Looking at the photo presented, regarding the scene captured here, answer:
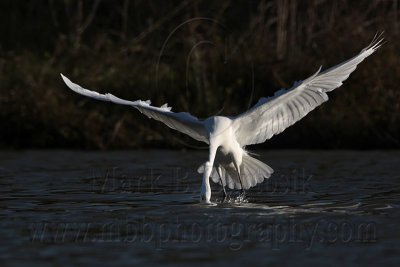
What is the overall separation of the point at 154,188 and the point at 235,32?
25.9 feet

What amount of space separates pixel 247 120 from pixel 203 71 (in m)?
6.79

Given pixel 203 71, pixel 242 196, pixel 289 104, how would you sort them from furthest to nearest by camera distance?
pixel 203 71, pixel 242 196, pixel 289 104

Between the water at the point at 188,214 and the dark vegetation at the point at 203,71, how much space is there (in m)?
1.48

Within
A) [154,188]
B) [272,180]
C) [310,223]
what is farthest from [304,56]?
[310,223]

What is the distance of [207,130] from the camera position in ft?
36.2

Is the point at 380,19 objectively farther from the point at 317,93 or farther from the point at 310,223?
the point at 310,223

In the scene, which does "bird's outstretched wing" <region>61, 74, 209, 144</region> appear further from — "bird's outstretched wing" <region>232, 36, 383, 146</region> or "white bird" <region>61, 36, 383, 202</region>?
"bird's outstretched wing" <region>232, 36, 383, 146</region>

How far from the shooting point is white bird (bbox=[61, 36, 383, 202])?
10750mm

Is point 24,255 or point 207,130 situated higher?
point 207,130

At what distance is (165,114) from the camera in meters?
11.2

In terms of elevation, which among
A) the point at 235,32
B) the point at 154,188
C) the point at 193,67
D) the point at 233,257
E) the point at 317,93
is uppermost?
the point at 235,32

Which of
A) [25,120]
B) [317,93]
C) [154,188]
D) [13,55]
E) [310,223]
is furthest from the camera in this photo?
[13,55]

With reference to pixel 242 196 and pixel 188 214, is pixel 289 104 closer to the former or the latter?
pixel 242 196

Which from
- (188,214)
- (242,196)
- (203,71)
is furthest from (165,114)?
(203,71)
